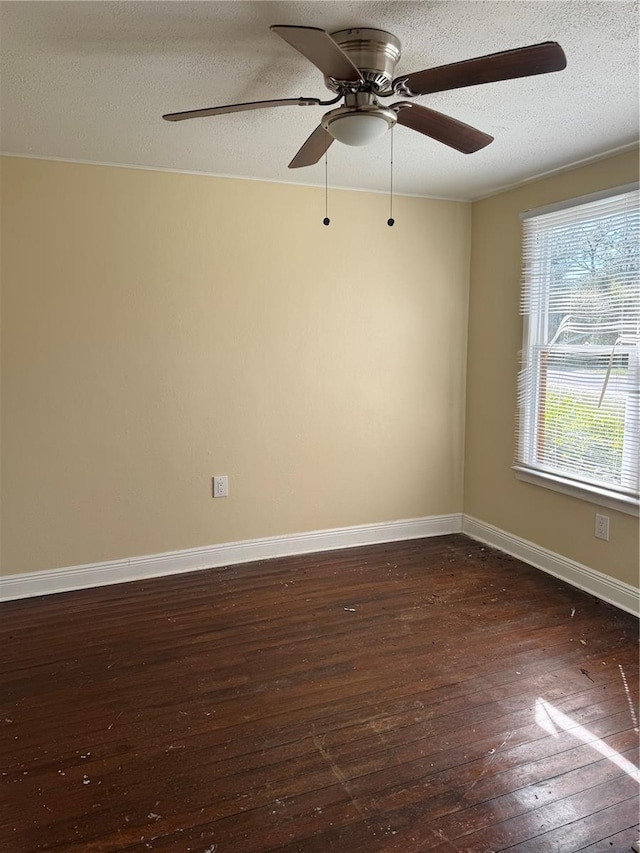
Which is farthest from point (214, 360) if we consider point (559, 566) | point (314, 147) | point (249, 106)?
point (559, 566)

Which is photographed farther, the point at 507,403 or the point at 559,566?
the point at 507,403

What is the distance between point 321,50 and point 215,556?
276 cm

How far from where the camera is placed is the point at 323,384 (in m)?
3.75

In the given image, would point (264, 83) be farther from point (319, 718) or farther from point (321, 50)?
point (319, 718)

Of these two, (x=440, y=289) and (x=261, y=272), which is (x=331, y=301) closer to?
(x=261, y=272)

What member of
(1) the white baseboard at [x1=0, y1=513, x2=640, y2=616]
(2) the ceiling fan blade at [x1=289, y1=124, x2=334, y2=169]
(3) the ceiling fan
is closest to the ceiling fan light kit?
(3) the ceiling fan

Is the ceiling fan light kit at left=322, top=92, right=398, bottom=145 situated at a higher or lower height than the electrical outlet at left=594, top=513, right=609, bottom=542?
higher

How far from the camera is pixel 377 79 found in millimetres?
1851

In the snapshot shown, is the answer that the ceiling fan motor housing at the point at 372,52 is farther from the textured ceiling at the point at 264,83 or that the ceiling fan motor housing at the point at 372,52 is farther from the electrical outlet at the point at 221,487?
the electrical outlet at the point at 221,487

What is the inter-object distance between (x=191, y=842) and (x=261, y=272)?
278 centimetres

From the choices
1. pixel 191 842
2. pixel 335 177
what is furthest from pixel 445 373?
pixel 191 842

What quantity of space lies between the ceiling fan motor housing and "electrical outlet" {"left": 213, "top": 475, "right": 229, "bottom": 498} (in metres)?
2.27

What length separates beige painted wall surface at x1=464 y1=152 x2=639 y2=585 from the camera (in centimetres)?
307

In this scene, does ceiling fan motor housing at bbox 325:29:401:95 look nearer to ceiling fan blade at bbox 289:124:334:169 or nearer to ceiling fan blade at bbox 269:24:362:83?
ceiling fan blade at bbox 269:24:362:83
